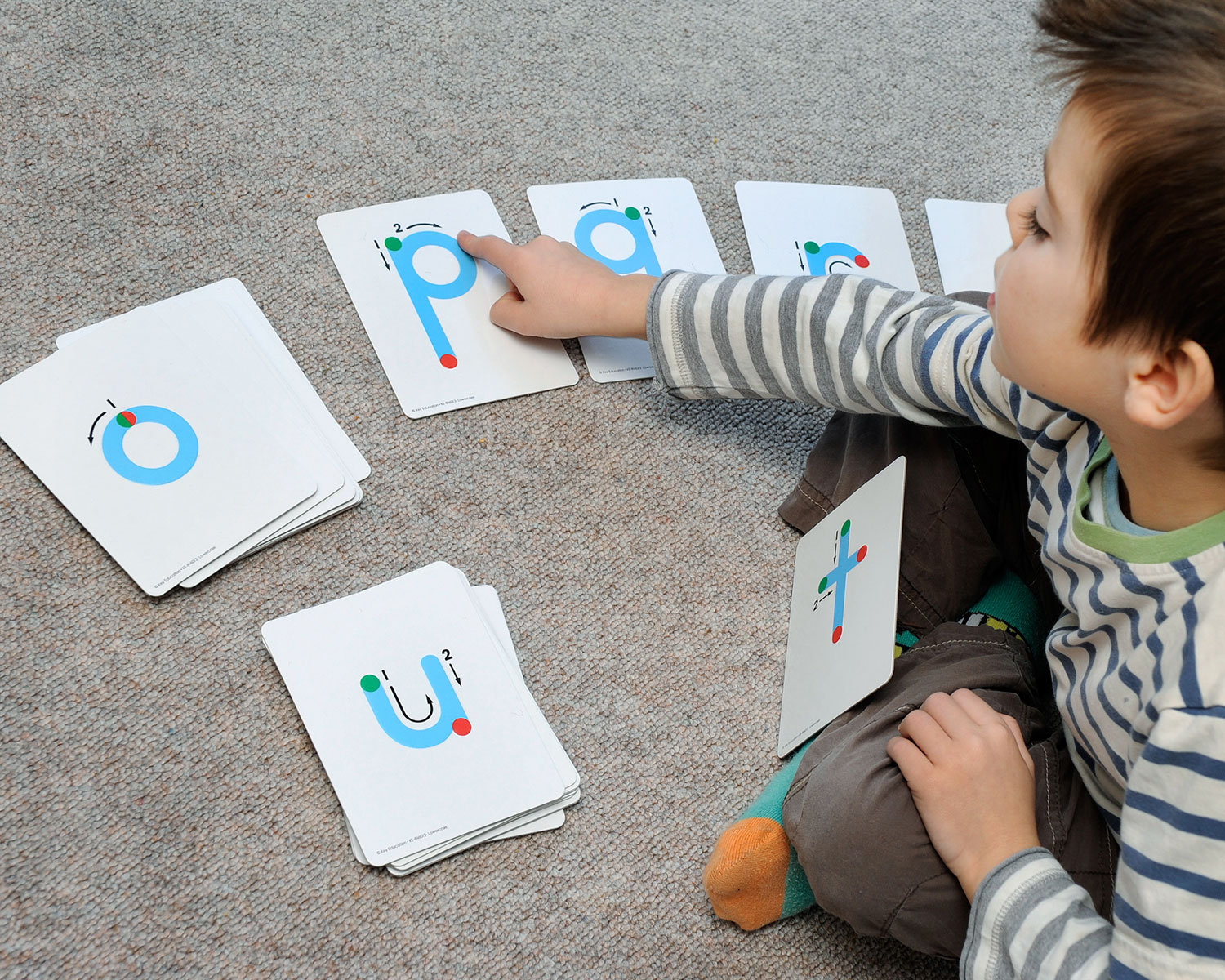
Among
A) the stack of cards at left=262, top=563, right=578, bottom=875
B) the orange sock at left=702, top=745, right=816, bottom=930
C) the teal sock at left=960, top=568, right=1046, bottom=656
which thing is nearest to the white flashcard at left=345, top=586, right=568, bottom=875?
the stack of cards at left=262, top=563, right=578, bottom=875

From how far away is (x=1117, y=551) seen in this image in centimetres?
66

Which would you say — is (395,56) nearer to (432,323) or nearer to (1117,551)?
(432,323)

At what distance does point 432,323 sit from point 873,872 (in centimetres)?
57

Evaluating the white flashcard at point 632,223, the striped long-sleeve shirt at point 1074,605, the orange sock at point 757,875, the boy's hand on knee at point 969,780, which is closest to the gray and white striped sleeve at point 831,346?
the striped long-sleeve shirt at point 1074,605

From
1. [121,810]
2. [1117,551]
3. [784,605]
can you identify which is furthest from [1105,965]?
[121,810]

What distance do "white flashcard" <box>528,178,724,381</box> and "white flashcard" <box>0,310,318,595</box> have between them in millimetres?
352

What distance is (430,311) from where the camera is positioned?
3.22 feet

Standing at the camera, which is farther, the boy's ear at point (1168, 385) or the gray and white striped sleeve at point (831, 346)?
the gray and white striped sleeve at point (831, 346)

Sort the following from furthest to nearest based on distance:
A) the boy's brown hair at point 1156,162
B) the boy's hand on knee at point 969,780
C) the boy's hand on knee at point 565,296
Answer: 1. the boy's hand on knee at point 565,296
2. the boy's hand on knee at point 969,780
3. the boy's brown hair at point 1156,162

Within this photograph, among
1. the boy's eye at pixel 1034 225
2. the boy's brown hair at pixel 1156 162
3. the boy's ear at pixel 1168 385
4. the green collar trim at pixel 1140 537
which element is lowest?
the green collar trim at pixel 1140 537

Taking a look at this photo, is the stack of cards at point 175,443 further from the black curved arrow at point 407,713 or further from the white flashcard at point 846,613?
the white flashcard at point 846,613

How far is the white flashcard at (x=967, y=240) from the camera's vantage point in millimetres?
1153

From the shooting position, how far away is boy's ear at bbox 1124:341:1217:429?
56 centimetres

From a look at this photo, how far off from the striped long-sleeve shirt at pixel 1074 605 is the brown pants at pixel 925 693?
4 centimetres
